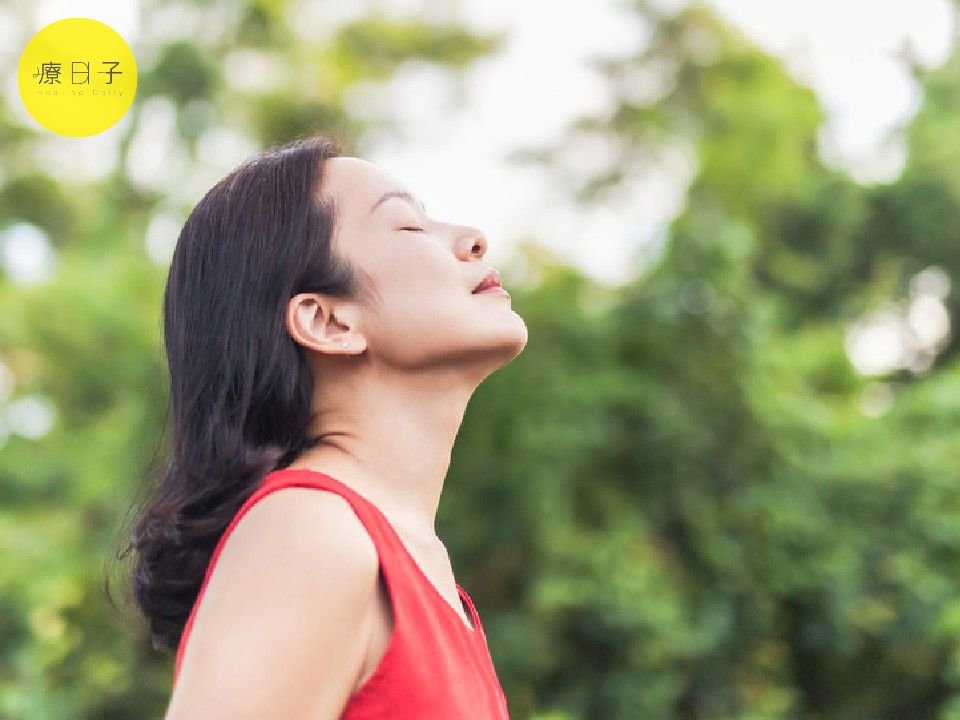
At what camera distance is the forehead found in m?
1.19

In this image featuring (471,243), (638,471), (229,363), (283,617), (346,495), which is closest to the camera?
(283,617)

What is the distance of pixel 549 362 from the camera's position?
6.35m

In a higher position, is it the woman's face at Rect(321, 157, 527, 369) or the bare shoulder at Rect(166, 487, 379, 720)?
the woman's face at Rect(321, 157, 527, 369)

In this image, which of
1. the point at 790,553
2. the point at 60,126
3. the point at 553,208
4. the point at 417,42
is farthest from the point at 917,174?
the point at 60,126

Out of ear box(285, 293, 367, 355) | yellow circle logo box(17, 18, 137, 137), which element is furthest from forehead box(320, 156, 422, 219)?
yellow circle logo box(17, 18, 137, 137)

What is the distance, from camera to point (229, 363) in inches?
43.9

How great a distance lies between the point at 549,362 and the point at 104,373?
8.64 feet

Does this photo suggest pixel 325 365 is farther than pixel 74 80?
No

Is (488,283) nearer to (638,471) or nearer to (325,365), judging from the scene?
(325,365)

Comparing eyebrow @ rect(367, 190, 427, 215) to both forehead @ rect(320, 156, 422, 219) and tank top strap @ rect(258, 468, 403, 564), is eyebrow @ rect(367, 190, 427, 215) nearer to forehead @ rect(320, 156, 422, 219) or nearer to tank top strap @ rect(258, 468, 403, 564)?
forehead @ rect(320, 156, 422, 219)

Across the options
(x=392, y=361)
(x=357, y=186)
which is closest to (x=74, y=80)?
(x=357, y=186)

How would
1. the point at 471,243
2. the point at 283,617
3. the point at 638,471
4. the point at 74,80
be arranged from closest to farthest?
1. the point at 283,617
2. the point at 471,243
3. the point at 74,80
4. the point at 638,471

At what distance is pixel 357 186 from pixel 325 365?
7.5 inches

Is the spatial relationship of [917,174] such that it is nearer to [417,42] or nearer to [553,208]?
[553,208]
